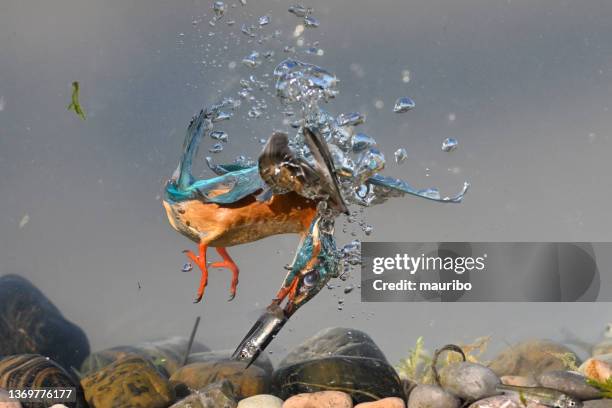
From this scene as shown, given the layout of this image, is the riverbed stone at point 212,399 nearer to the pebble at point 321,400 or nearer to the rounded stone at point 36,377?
the pebble at point 321,400

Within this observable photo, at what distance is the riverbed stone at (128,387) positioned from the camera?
5.88 m

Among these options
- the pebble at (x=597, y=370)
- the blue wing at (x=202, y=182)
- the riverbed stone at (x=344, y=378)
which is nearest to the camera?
the blue wing at (x=202, y=182)

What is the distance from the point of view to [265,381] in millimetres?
6445

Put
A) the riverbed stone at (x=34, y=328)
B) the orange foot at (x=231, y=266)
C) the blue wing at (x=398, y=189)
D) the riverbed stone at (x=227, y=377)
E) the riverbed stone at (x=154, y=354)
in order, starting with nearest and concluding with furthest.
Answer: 1. the orange foot at (x=231, y=266)
2. the blue wing at (x=398, y=189)
3. the riverbed stone at (x=227, y=377)
4. the riverbed stone at (x=154, y=354)
5. the riverbed stone at (x=34, y=328)

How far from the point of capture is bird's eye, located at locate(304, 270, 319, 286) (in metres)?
3.81

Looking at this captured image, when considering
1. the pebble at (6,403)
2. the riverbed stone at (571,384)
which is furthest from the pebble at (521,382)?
the pebble at (6,403)

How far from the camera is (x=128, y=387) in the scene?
19.4 ft

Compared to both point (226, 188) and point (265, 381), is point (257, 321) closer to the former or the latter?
point (226, 188)

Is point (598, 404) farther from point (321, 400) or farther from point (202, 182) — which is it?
point (202, 182)

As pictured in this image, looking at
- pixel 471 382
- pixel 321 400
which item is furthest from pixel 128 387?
pixel 471 382

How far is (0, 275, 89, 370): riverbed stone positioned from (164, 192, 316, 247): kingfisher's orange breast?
636cm

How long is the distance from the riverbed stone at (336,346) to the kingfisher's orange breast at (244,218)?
316cm

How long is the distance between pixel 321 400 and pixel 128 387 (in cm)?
191

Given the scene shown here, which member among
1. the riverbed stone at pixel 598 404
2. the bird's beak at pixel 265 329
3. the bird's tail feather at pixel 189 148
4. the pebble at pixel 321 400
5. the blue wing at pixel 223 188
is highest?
the bird's tail feather at pixel 189 148
